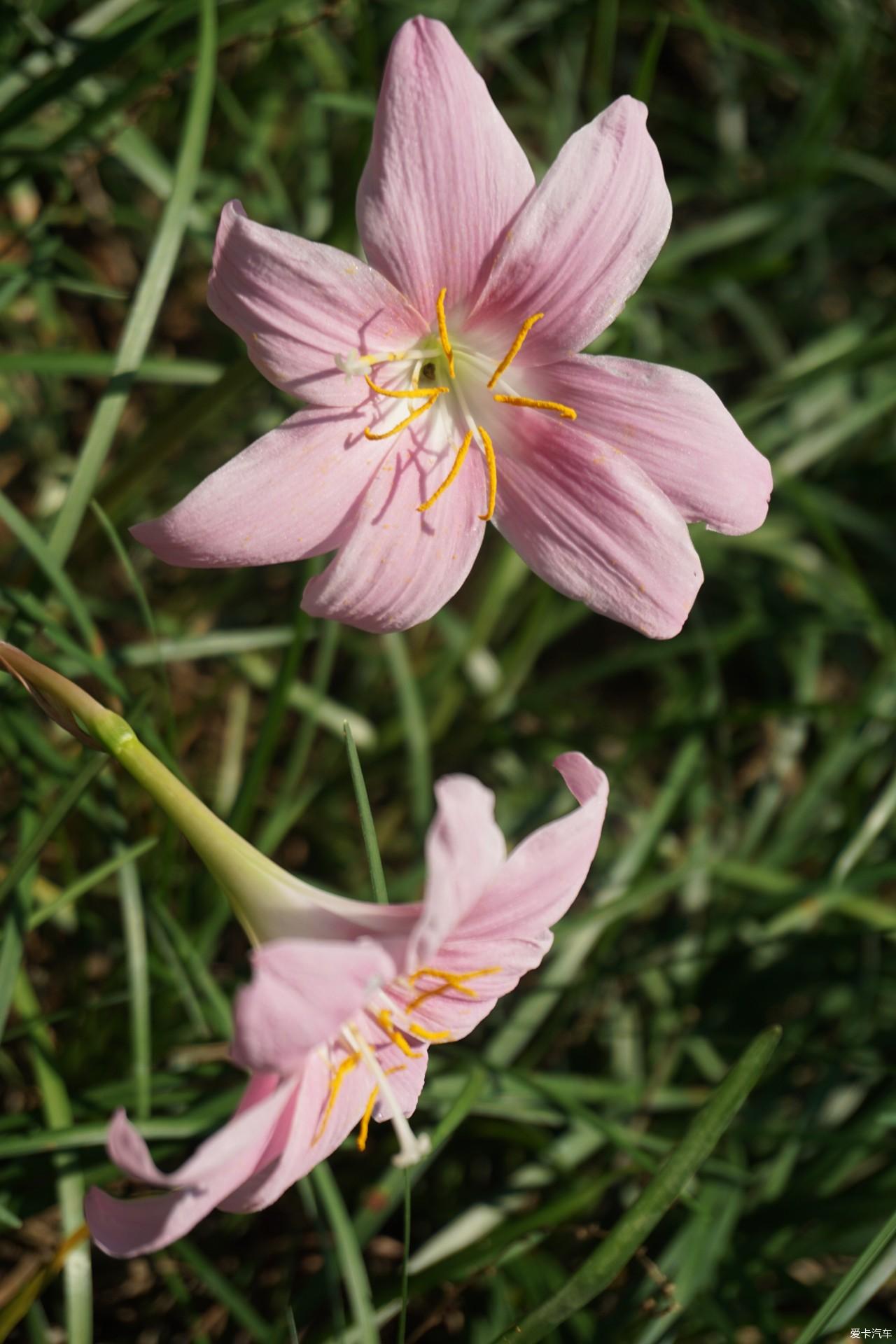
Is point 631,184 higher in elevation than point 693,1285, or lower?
higher

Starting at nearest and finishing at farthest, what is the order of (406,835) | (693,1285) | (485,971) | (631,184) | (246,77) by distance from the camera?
(485,971) → (631,184) → (693,1285) → (246,77) → (406,835)

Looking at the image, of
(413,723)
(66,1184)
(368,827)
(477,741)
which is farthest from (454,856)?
(477,741)

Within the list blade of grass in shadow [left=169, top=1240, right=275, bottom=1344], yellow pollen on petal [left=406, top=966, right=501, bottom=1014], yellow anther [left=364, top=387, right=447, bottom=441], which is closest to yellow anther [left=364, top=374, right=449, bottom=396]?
yellow anther [left=364, top=387, right=447, bottom=441]

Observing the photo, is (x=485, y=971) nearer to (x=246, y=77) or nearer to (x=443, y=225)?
(x=443, y=225)

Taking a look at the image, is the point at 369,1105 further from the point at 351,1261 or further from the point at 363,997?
the point at 351,1261

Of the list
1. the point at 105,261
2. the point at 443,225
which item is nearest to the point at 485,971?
the point at 443,225

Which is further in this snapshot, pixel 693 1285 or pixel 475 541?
pixel 693 1285

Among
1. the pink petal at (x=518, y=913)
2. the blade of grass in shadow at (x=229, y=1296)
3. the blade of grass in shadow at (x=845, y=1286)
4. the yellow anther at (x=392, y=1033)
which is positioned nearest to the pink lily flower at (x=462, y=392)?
the pink petal at (x=518, y=913)

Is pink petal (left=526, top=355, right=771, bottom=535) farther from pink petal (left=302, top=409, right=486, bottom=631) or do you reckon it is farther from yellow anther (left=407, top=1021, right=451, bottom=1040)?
yellow anther (left=407, top=1021, right=451, bottom=1040)
